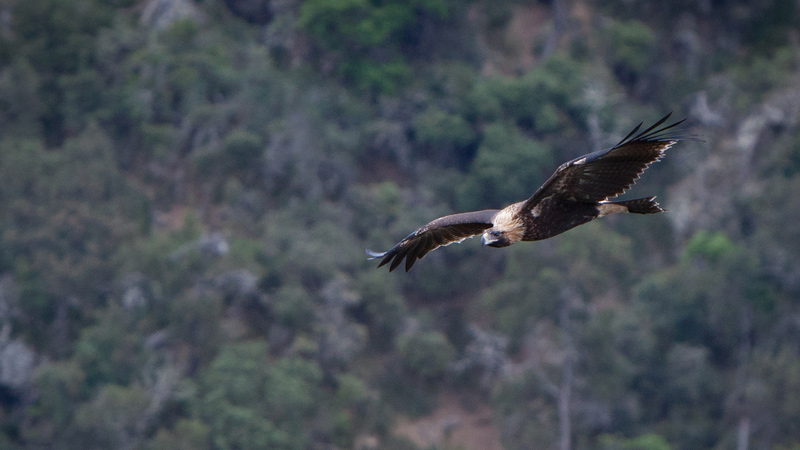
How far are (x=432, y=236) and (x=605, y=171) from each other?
2002 millimetres

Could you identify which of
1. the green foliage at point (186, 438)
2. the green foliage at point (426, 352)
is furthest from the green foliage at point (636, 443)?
the green foliage at point (186, 438)

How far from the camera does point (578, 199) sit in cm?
727

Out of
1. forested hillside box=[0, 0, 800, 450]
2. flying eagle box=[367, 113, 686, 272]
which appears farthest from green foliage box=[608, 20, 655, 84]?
flying eagle box=[367, 113, 686, 272]

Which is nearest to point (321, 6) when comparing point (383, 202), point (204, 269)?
Result: point (383, 202)

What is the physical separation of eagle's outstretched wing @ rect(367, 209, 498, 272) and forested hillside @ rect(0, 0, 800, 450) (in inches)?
537

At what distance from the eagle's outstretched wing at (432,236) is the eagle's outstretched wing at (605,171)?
100 centimetres

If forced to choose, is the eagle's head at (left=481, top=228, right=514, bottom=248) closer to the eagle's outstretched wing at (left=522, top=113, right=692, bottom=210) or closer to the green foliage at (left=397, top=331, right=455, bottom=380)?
the eagle's outstretched wing at (left=522, top=113, right=692, bottom=210)

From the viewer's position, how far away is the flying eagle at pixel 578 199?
6809 millimetres

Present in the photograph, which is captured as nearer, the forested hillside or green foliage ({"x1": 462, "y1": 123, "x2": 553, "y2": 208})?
the forested hillside

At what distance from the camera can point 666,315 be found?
24781 millimetres

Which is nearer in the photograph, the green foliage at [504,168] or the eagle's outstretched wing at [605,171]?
the eagle's outstretched wing at [605,171]

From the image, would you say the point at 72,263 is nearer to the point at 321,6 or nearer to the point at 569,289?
the point at 321,6

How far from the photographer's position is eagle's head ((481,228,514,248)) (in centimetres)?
763

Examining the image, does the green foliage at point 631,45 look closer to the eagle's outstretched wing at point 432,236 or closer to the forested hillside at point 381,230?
the forested hillside at point 381,230
